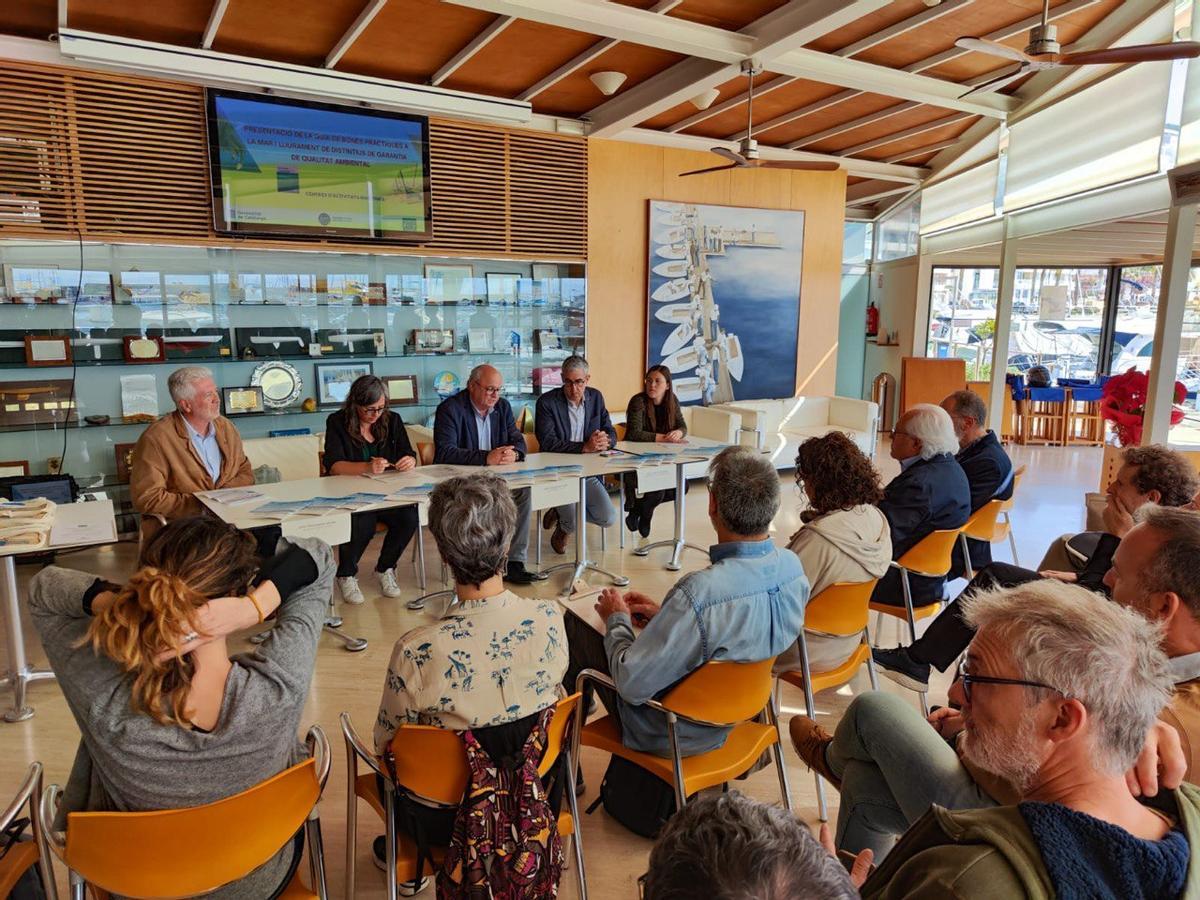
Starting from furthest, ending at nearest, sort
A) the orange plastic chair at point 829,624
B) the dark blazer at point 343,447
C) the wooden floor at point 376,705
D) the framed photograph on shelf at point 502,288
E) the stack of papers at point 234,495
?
the framed photograph on shelf at point 502,288 < the dark blazer at point 343,447 < the stack of papers at point 234,495 < the orange plastic chair at point 829,624 < the wooden floor at point 376,705

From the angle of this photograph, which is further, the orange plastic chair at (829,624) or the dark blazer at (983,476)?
the dark blazer at (983,476)

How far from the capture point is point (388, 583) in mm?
4906

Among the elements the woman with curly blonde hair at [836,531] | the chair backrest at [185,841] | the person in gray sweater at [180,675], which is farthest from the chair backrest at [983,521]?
the chair backrest at [185,841]

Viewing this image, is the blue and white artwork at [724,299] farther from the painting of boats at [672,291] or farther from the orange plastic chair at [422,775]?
the orange plastic chair at [422,775]

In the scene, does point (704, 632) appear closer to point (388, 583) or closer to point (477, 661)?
point (477, 661)

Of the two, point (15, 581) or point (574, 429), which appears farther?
point (574, 429)

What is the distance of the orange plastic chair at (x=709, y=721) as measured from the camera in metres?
2.14

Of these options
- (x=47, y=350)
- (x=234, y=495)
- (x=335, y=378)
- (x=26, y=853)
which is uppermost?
(x=47, y=350)

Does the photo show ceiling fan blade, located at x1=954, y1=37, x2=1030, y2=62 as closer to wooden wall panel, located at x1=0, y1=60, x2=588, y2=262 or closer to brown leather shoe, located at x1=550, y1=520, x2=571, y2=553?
brown leather shoe, located at x1=550, y1=520, x2=571, y2=553

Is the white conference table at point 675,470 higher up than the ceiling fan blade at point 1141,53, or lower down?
lower down

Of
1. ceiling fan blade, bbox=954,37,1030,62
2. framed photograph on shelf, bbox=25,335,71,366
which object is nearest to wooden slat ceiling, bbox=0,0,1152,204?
ceiling fan blade, bbox=954,37,1030,62

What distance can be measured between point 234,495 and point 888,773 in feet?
11.5

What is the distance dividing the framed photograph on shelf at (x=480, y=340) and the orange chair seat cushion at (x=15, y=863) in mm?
5733

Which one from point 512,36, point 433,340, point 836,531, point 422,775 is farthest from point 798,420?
point 422,775
